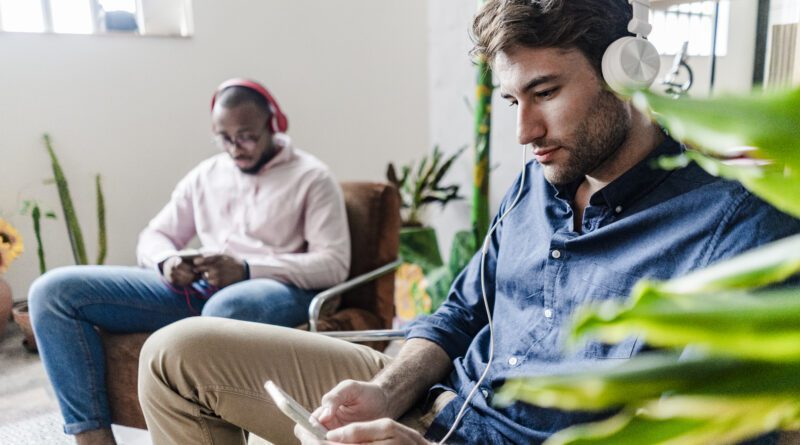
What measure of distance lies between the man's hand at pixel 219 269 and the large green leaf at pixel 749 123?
161 centimetres

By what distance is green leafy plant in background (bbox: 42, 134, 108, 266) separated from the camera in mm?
2770

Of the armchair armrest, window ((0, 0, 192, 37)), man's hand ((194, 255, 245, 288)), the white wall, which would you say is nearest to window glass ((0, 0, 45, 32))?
window ((0, 0, 192, 37))

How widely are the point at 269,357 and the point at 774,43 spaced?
1224mm

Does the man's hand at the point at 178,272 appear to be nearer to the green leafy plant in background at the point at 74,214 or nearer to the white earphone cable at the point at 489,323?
the white earphone cable at the point at 489,323

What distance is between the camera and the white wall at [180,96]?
2.80 meters

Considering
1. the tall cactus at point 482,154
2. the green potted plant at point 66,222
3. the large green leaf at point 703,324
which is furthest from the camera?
the green potted plant at point 66,222

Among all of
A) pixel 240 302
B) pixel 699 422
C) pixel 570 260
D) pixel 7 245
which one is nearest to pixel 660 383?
pixel 699 422

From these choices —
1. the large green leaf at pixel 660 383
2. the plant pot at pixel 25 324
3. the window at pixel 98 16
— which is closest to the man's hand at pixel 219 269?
the plant pot at pixel 25 324

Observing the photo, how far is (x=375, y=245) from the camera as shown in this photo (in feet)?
6.38

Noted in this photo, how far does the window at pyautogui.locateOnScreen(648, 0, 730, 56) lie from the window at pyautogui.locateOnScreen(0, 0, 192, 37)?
2.23 meters

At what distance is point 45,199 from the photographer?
2.87 m

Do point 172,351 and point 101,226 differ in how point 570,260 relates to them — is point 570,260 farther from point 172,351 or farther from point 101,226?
point 101,226

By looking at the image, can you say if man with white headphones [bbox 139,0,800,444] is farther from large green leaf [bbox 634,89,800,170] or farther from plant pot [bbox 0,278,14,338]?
plant pot [bbox 0,278,14,338]

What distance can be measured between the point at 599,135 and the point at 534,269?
0.80 feet
